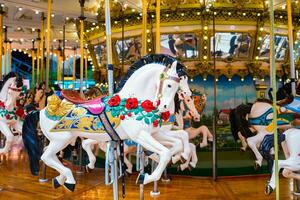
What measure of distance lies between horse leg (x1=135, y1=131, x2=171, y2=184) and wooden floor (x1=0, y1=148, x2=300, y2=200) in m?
1.38

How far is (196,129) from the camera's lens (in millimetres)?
7121

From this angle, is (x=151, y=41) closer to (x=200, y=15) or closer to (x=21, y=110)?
(x=200, y=15)

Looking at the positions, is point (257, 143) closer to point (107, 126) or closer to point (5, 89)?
point (107, 126)

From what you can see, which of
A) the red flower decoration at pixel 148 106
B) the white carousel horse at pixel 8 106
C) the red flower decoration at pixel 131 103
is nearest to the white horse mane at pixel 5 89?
the white carousel horse at pixel 8 106

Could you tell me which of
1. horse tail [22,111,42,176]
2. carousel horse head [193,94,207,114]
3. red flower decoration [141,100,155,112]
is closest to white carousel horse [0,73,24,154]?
horse tail [22,111,42,176]

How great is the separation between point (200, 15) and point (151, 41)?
110 cm

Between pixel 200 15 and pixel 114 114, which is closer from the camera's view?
pixel 114 114

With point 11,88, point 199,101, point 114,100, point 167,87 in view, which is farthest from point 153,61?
point 199,101

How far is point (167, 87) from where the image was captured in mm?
3250

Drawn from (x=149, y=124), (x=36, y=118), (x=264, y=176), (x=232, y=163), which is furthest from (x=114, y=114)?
(x=232, y=163)

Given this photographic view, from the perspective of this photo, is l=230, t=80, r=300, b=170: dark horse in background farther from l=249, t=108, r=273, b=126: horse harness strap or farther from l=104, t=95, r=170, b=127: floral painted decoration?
l=104, t=95, r=170, b=127: floral painted decoration

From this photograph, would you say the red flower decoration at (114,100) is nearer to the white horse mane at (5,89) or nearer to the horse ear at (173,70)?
the horse ear at (173,70)

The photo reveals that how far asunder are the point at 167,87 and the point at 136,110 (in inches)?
14.4

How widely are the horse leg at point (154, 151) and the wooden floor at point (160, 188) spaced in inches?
54.4
